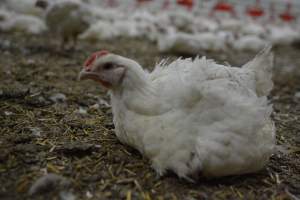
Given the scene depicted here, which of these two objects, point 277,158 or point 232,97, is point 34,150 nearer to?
point 232,97

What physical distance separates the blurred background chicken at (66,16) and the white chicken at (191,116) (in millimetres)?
3514

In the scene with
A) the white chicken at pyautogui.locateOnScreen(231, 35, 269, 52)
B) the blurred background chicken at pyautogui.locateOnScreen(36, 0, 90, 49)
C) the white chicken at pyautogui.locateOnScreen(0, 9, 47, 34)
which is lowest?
→ the white chicken at pyautogui.locateOnScreen(231, 35, 269, 52)

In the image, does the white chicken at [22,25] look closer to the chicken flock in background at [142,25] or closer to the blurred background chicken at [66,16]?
the chicken flock in background at [142,25]

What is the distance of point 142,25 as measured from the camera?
1009 cm

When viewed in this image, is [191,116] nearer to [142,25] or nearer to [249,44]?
[249,44]

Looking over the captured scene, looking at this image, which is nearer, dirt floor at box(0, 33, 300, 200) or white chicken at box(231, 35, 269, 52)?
dirt floor at box(0, 33, 300, 200)

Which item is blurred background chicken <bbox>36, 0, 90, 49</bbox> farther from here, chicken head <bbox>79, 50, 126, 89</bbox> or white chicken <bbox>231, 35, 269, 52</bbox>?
white chicken <bbox>231, 35, 269, 52</bbox>

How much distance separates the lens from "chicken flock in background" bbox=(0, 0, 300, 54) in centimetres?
546

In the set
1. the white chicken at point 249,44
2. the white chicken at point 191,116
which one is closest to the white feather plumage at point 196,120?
the white chicken at point 191,116

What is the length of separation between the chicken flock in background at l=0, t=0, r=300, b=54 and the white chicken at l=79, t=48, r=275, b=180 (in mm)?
3585

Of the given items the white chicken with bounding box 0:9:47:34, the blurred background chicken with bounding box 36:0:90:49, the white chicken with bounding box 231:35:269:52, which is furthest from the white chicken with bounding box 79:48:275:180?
the white chicken with bounding box 231:35:269:52

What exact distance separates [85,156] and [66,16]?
373cm

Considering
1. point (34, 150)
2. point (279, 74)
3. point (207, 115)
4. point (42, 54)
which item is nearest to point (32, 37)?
point (42, 54)

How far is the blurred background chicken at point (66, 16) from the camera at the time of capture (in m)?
5.31
